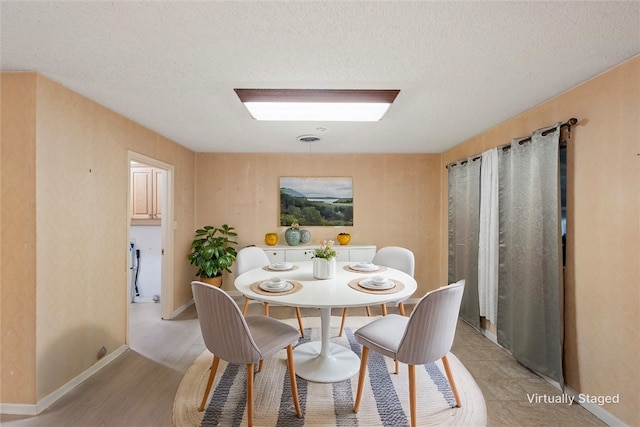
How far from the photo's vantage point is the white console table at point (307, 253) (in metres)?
3.77

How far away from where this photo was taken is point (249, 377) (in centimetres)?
159

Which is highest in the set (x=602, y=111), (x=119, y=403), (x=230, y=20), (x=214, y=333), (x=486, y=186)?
(x=230, y=20)

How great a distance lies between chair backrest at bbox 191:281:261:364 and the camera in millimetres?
1518

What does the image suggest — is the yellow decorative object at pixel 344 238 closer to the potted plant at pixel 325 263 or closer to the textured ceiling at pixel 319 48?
the potted plant at pixel 325 263

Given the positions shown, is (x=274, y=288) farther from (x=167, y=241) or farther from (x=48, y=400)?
(x=167, y=241)

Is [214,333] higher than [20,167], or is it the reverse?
[20,167]

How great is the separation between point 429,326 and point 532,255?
4.30ft

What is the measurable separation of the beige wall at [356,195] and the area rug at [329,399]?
6.70ft

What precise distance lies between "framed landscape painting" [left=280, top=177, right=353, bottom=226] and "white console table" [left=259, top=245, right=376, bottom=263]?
45 centimetres

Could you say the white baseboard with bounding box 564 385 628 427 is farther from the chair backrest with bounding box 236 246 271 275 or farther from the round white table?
the chair backrest with bounding box 236 246 271 275

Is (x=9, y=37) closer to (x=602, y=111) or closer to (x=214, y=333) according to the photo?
(x=214, y=333)

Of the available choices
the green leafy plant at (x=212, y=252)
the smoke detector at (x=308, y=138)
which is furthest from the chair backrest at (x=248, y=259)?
the smoke detector at (x=308, y=138)

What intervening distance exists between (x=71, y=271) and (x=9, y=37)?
4.99 feet

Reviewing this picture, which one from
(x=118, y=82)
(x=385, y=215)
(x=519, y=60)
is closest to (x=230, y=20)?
(x=118, y=82)
